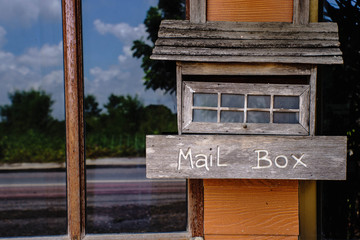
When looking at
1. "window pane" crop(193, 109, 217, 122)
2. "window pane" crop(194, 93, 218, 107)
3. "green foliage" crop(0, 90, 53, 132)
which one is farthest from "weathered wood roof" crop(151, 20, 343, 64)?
"green foliage" crop(0, 90, 53, 132)

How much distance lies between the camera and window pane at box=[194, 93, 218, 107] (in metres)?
1.69

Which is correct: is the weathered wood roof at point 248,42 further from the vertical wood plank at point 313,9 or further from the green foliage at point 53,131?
the green foliage at point 53,131

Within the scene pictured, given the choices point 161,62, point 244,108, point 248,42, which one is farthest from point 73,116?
point 161,62

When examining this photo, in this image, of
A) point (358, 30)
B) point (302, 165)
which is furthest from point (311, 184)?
point (358, 30)

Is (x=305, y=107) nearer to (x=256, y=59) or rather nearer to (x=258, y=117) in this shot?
(x=258, y=117)

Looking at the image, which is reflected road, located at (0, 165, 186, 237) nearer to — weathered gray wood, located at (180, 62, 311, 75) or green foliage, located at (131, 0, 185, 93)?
green foliage, located at (131, 0, 185, 93)

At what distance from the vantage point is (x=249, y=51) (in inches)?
66.5

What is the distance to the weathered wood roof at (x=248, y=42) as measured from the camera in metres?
1.66

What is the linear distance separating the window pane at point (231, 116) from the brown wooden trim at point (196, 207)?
53 centimetres

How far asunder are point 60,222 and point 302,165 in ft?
16.0

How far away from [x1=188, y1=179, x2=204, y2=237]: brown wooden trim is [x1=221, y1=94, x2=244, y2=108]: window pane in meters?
0.62

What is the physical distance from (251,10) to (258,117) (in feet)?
2.65

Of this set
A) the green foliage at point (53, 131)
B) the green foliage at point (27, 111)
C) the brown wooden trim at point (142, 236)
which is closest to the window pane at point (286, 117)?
the brown wooden trim at point (142, 236)

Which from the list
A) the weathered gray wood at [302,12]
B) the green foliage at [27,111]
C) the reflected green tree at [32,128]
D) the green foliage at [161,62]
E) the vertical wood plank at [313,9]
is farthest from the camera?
the green foliage at [27,111]
